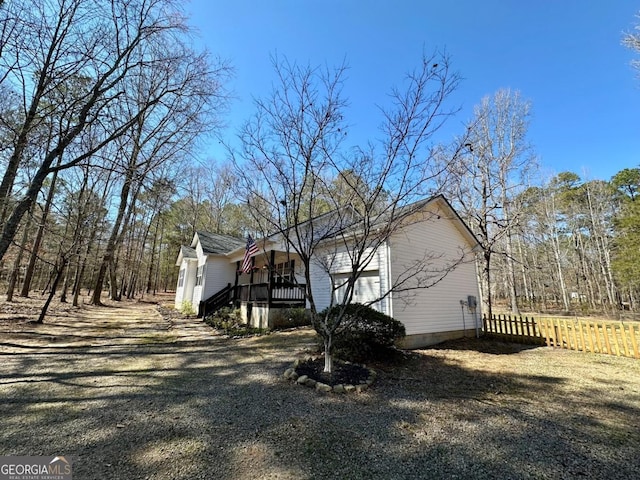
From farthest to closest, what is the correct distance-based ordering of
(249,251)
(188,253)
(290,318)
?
(188,253) → (290,318) → (249,251)

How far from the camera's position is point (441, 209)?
11031 millimetres

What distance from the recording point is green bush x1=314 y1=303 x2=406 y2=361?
6516 mm

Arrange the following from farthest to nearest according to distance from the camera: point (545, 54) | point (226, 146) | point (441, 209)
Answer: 1. point (441, 209)
2. point (545, 54)
3. point (226, 146)

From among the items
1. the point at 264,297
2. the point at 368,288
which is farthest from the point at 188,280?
the point at 368,288

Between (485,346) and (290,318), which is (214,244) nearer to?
(290,318)

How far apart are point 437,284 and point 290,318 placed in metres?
5.93

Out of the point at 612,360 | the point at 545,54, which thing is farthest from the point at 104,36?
the point at 612,360

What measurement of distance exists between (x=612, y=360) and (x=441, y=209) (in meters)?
6.51

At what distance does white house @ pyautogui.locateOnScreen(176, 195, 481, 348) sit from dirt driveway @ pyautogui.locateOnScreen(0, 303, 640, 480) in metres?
2.43

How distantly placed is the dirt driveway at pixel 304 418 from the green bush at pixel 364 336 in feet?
1.80

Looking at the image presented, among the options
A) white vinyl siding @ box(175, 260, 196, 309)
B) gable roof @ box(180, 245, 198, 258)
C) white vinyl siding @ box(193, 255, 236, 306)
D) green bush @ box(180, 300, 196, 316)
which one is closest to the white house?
white vinyl siding @ box(193, 255, 236, 306)

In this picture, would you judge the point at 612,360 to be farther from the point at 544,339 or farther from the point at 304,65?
the point at 304,65

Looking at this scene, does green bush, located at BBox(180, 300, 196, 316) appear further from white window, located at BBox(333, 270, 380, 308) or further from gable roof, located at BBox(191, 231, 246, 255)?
white window, located at BBox(333, 270, 380, 308)

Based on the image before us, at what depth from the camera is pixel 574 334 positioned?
30.1ft
